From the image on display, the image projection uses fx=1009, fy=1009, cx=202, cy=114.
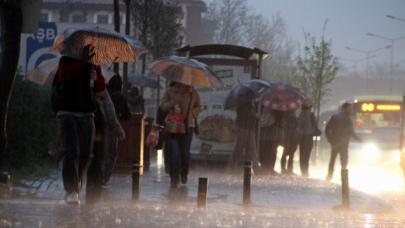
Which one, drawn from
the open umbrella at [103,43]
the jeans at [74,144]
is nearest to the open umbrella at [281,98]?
the open umbrella at [103,43]

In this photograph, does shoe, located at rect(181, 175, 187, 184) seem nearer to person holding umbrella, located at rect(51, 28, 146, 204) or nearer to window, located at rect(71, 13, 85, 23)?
person holding umbrella, located at rect(51, 28, 146, 204)

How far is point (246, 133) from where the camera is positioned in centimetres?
2195

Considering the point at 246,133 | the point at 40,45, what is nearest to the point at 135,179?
the point at 40,45

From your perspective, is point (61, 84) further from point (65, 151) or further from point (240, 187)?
point (240, 187)

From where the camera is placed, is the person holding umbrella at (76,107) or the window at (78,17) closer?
the person holding umbrella at (76,107)

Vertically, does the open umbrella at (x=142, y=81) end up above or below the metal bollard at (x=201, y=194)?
above

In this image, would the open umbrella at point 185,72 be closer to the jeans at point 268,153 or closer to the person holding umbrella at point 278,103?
the person holding umbrella at point 278,103

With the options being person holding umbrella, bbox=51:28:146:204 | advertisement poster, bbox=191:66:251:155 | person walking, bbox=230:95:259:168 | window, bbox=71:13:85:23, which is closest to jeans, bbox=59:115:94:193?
person holding umbrella, bbox=51:28:146:204

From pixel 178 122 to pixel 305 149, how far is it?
860cm

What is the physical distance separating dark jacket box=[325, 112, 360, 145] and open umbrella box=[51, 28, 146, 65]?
9981 millimetres

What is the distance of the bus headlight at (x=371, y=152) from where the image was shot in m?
39.3

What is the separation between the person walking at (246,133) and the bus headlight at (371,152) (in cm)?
1766

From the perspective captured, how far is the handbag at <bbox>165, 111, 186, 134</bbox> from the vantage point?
51.9 feet

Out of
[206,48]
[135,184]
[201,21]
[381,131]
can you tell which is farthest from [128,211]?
[201,21]
